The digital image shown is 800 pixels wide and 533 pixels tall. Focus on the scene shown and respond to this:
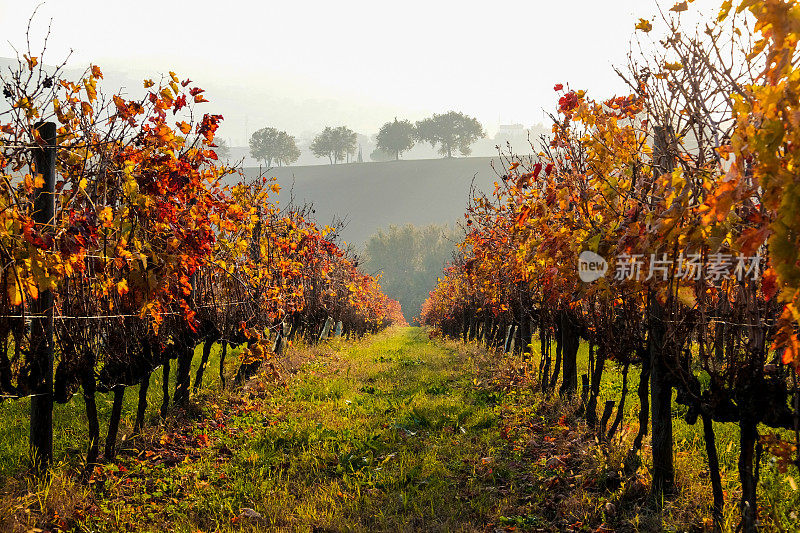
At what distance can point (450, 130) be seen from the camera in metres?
111

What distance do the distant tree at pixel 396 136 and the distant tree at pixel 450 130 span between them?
364 cm

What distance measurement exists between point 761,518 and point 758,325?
1.61 m

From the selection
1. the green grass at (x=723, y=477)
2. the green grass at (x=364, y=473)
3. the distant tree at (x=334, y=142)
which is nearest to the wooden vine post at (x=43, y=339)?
the green grass at (x=364, y=473)

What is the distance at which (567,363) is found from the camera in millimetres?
7562

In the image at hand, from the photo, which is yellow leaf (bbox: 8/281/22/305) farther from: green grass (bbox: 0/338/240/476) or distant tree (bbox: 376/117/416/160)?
distant tree (bbox: 376/117/416/160)

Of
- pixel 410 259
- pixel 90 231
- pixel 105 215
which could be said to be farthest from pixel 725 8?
pixel 410 259

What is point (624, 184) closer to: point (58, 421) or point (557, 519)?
point (557, 519)

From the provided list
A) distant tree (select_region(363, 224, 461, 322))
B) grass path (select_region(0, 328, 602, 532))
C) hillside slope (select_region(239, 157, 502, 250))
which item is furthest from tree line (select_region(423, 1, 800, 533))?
hillside slope (select_region(239, 157, 502, 250))

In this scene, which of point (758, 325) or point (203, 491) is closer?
point (758, 325)

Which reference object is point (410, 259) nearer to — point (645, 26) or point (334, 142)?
point (334, 142)

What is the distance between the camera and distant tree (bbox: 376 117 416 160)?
116 metres

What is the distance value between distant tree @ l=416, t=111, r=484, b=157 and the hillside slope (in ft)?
15.3

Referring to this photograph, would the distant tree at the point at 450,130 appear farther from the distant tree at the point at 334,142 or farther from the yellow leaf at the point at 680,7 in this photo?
the yellow leaf at the point at 680,7

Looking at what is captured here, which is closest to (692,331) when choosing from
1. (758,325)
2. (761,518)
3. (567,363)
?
(758,325)
